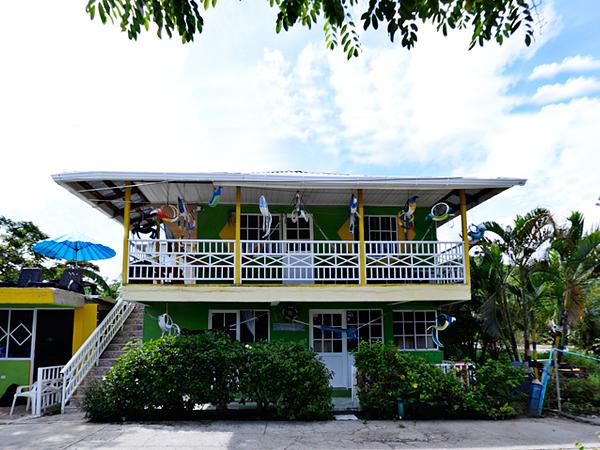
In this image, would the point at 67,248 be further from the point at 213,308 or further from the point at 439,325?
the point at 439,325

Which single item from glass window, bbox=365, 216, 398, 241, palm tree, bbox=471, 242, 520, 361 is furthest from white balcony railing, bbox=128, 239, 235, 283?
palm tree, bbox=471, 242, 520, 361

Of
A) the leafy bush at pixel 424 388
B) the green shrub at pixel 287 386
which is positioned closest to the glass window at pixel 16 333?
the green shrub at pixel 287 386

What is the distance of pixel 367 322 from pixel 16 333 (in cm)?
924

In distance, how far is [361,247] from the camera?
40.6 feet

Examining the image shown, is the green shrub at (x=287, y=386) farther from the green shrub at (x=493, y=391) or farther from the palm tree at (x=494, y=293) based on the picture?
the palm tree at (x=494, y=293)

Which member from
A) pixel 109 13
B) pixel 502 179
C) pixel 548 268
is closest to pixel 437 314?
pixel 548 268

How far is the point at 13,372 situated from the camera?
43.8 ft

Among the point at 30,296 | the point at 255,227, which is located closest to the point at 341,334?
the point at 255,227

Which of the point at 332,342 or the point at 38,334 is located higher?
the point at 38,334

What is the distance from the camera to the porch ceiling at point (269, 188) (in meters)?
11.9

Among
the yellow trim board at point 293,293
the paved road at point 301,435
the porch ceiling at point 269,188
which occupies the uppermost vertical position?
the porch ceiling at point 269,188

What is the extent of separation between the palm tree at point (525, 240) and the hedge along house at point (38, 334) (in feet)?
37.5

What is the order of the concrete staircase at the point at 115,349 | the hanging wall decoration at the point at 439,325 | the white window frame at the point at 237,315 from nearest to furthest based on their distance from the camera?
the concrete staircase at the point at 115,349 < the hanging wall decoration at the point at 439,325 < the white window frame at the point at 237,315

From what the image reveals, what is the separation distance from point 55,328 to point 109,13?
1124cm
